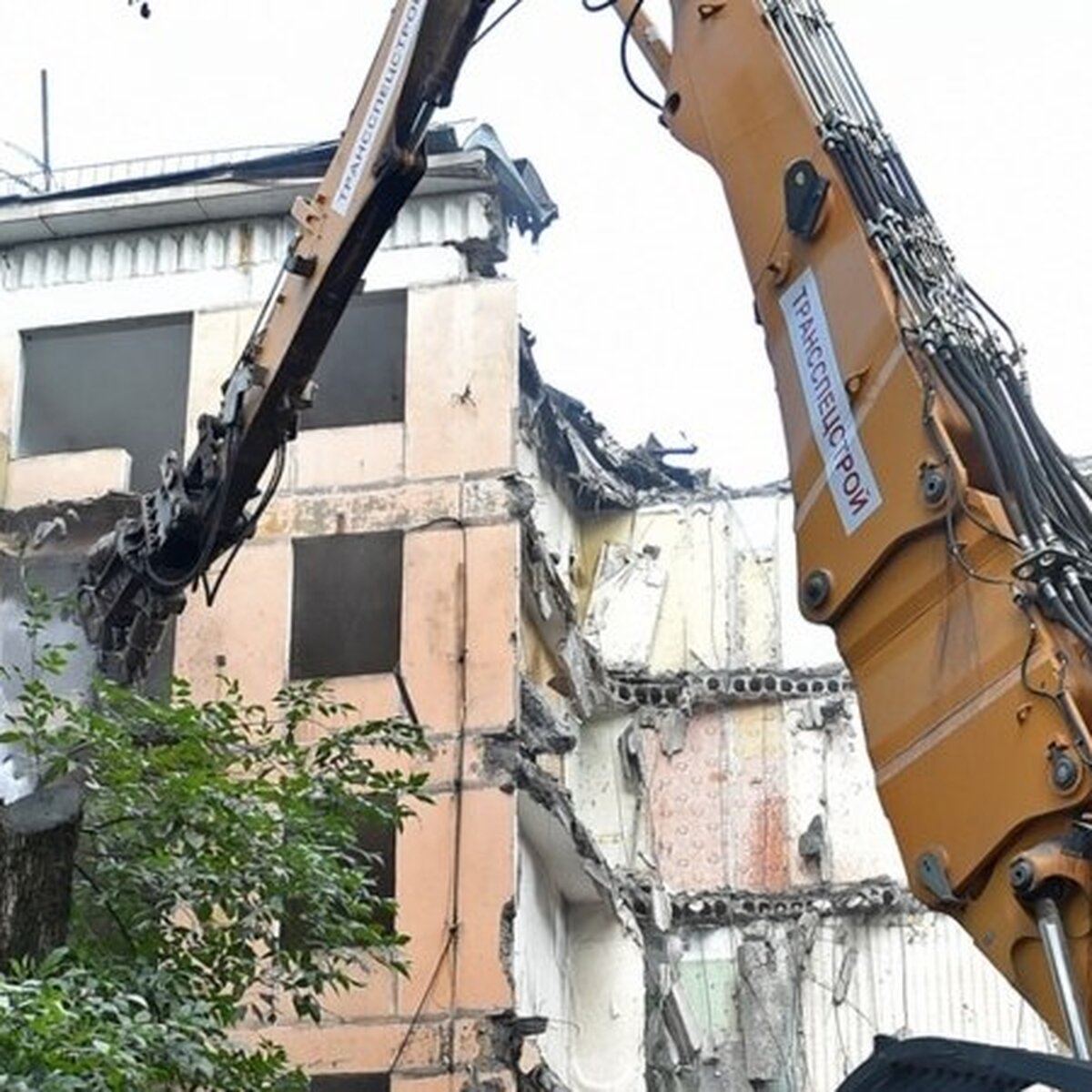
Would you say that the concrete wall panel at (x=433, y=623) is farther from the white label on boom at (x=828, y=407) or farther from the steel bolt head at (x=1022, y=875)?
the steel bolt head at (x=1022, y=875)

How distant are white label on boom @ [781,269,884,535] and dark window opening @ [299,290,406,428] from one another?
12.4 meters

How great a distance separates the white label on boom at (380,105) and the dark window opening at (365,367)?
811 cm

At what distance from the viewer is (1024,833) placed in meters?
4.34

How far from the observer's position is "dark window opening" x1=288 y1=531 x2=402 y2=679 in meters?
16.6

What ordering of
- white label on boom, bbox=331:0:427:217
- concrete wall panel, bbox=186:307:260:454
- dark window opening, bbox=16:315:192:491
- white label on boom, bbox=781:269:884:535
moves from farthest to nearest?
1. dark window opening, bbox=16:315:192:491
2. concrete wall panel, bbox=186:307:260:454
3. white label on boom, bbox=331:0:427:217
4. white label on boom, bbox=781:269:884:535

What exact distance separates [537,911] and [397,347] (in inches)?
198

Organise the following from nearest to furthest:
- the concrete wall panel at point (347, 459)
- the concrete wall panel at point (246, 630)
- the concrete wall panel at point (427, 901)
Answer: the concrete wall panel at point (427, 901)
the concrete wall panel at point (246, 630)
the concrete wall panel at point (347, 459)

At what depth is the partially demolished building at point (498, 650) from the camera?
15602 millimetres

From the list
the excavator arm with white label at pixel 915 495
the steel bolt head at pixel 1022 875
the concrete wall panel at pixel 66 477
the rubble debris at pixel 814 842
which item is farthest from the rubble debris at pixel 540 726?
the steel bolt head at pixel 1022 875

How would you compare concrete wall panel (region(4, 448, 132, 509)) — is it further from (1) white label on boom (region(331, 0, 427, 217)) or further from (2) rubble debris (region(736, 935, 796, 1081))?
(2) rubble debris (region(736, 935, 796, 1081))

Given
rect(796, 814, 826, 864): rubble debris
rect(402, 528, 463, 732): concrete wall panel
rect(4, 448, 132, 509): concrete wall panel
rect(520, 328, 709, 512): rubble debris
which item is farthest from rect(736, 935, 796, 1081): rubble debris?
rect(4, 448, 132, 509): concrete wall panel

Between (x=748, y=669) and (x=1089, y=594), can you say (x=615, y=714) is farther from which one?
(x=1089, y=594)

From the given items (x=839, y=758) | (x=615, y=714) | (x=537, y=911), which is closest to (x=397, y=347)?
(x=537, y=911)

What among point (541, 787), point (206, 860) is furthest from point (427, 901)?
point (206, 860)
